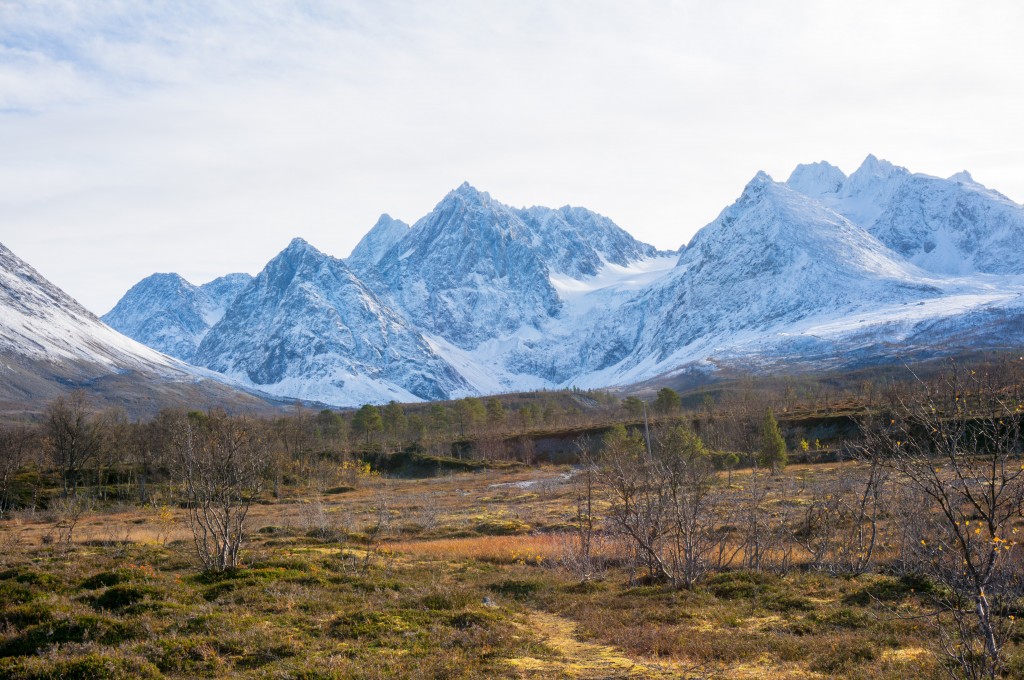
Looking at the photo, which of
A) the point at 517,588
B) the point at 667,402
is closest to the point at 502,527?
the point at 517,588

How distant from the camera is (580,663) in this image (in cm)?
1602

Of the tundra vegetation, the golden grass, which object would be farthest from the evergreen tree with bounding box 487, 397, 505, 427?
the golden grass

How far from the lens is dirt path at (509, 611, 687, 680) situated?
593 inches

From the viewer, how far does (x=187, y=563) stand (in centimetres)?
2819

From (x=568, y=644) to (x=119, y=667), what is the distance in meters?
10.0

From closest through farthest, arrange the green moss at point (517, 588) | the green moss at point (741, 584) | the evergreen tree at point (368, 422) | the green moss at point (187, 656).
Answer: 1. the green moss at point (187, 656)
2. the green moss at point (741, 584)
3. the green moss at point (517, 588)
4. the evergreen tree at point (368, 422)

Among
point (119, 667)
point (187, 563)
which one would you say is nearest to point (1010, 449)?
point (119, 667)

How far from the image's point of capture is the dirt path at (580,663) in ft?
49.4

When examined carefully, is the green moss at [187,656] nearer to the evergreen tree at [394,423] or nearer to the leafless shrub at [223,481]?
the leafless shrub at [223,481]

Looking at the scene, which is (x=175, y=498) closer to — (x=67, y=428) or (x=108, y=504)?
(x=108, y=504)

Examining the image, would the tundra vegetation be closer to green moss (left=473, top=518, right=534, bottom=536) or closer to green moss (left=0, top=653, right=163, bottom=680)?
green moss (left=0, top=653, right=163, bottom=680)

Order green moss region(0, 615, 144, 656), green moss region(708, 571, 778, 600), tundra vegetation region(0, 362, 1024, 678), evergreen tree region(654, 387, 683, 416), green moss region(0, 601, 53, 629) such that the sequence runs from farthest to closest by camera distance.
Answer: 1. evergreen tree region(654, 387, 683, 416)
2. green moss region(708, 571, 778, 600)
3. green moss region(0, 601, 53, 629)
4. green moss region(0, 615, 144, 656)
5. tundra vegetation region(0, 362, 1024, 678)

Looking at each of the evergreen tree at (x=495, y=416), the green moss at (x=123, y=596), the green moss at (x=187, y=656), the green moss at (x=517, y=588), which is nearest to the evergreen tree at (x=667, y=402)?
the evergreen tree at (x=495, y=416)

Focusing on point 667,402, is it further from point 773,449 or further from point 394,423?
point 773,449
